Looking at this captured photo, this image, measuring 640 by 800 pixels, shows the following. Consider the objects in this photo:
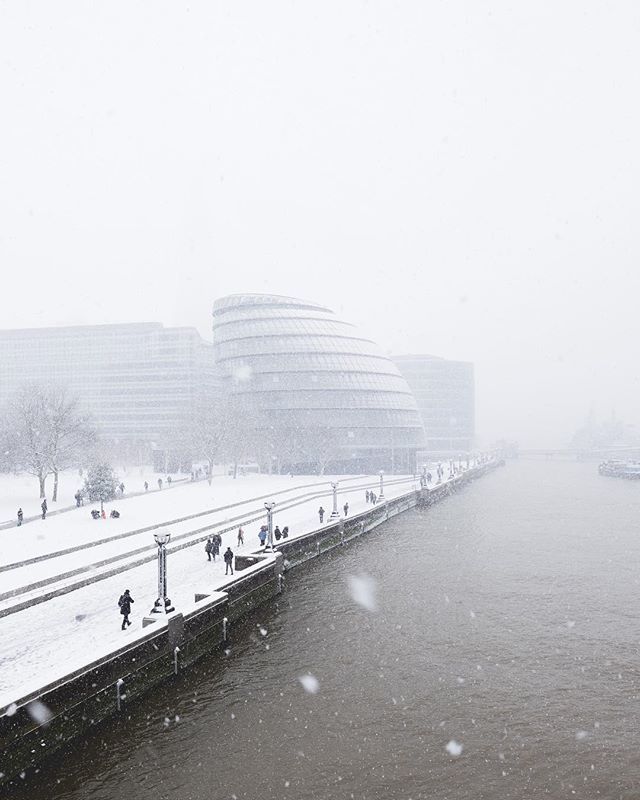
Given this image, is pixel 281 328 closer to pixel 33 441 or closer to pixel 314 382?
pixel 314 382

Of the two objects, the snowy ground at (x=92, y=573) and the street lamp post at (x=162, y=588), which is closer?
the snowy ground at (x=92, y=573)

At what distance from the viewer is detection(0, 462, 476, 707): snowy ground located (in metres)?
19.2

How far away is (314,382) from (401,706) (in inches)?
3855

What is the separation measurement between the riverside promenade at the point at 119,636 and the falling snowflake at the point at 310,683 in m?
3.78

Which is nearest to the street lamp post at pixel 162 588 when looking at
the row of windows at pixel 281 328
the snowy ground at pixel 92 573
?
the snowy ground at pixel 92 573

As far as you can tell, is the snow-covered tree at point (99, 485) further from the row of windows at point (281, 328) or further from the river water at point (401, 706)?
the row of windows at point (281, 328)

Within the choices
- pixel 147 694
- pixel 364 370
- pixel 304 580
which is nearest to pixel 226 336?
pixel 364 370

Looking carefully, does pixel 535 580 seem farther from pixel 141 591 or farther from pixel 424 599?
pixel 141 591

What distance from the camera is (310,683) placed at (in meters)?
18.0

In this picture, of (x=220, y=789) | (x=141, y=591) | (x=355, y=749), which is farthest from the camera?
(x=141, y=591)

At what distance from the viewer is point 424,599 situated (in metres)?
27.5

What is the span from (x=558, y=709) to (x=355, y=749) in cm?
579

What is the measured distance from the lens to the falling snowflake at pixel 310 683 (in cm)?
1747

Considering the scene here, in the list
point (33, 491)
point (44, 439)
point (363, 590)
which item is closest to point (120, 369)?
point (33, 491)
